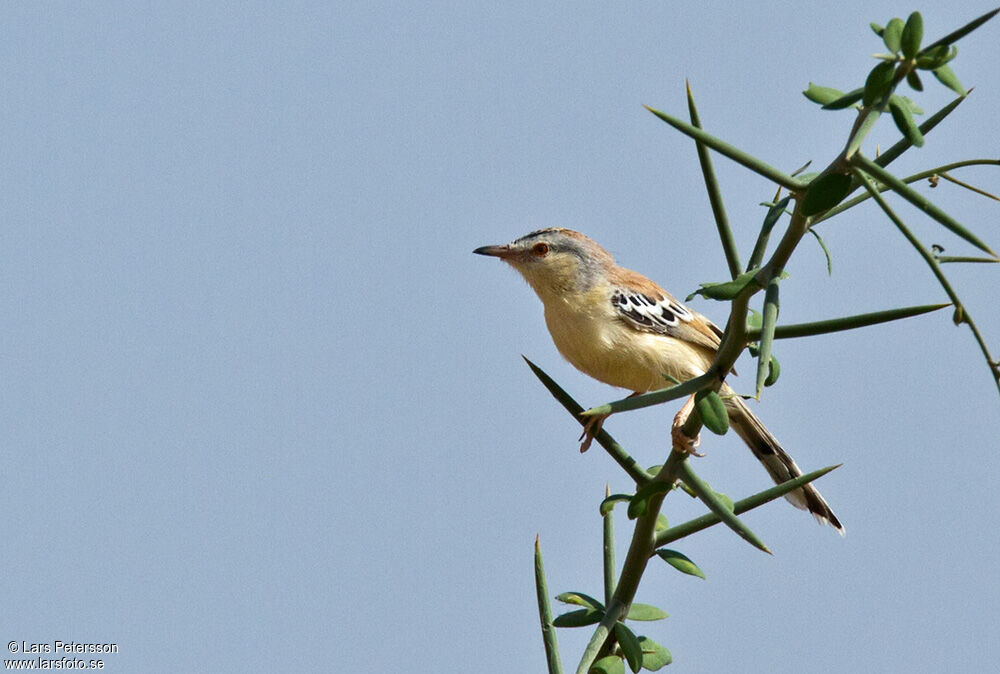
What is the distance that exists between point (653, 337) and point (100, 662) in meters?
4.95

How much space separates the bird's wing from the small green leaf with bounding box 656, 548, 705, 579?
16.2ft

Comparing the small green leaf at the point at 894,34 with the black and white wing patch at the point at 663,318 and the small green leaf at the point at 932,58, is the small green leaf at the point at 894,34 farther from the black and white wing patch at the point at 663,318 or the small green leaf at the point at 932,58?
the black and white wing patch at the point at 663,318

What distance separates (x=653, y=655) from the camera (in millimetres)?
2494

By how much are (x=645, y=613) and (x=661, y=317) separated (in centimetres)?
523

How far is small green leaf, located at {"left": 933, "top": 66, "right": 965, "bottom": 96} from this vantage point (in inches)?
68.4

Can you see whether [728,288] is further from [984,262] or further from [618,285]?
[618,285]

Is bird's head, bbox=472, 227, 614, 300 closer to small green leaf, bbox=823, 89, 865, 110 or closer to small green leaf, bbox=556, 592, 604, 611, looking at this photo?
small green leaf, bbox=556, 592, 604, 611

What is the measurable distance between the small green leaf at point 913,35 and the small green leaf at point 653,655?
1.41m

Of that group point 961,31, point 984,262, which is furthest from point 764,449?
point 961,31

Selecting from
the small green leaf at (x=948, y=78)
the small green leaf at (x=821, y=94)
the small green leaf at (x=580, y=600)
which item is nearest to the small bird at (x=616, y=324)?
the small green leaf at (x=580, y=600)

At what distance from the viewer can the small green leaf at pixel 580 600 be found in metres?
2.57

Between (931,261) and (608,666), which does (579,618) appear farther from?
(931,261)

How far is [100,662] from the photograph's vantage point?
3.04m

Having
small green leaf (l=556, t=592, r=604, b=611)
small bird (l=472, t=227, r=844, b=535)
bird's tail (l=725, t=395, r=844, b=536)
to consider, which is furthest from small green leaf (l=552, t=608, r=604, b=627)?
bird's tail (l=725, t=395, r=844, b=536)
